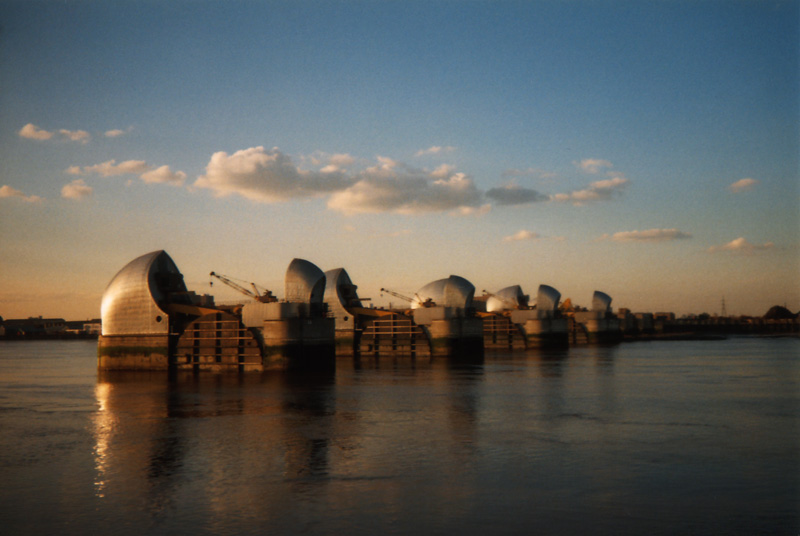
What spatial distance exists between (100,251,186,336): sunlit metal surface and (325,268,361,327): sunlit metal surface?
69.3ft

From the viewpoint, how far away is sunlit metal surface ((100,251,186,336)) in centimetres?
6328

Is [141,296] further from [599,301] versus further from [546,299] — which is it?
[599,301]

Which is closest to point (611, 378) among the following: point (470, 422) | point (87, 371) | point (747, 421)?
point (747, 421)

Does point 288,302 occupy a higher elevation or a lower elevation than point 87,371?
higher

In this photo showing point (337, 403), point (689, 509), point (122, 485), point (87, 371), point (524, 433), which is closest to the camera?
point (689, 509)

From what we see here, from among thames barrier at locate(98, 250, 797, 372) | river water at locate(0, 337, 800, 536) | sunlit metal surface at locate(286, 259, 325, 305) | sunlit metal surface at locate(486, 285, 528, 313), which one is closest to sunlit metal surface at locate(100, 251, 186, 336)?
thames barrier at locate(98, 250, 797, 372)

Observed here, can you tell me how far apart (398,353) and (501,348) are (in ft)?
87.2

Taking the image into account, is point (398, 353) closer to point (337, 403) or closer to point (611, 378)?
point (611, 378)

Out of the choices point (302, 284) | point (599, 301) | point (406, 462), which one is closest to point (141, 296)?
point (302, 284)

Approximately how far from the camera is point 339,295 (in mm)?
84000

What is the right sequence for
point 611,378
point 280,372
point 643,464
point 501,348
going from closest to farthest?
point 643,464 < point 611,378 < point 280,372 < point 501,348

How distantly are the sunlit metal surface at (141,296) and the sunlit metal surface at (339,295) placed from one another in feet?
69.3

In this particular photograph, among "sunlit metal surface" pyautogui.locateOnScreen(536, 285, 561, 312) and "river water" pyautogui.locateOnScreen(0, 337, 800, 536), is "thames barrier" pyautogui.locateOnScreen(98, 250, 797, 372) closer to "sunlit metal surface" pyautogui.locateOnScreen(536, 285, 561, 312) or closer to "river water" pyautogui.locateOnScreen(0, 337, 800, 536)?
"river water" pyautogui.locateOnScreen(0, 337, 800, 536)

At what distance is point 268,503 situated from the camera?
16953 millimetres
